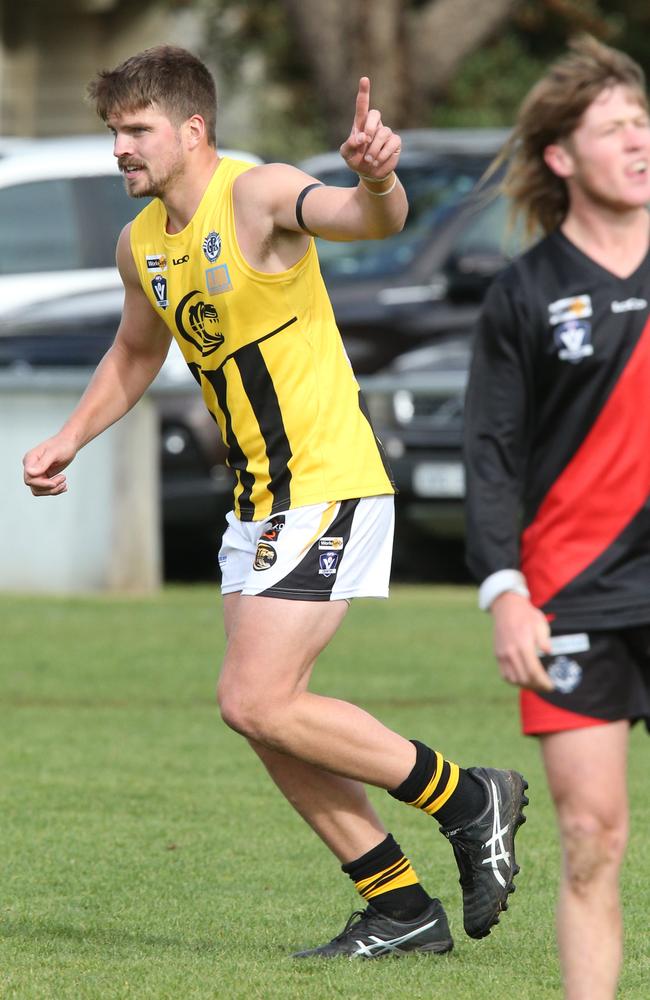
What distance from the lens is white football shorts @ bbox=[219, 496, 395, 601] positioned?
4902 mm

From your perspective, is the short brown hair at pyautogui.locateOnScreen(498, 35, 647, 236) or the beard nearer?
the short brown hair at pyautogui.locateOnScreen(498, 35, 647, 236)

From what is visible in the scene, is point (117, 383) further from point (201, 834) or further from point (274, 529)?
point (201, 834)

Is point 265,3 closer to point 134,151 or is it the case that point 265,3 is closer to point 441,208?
point 441,208

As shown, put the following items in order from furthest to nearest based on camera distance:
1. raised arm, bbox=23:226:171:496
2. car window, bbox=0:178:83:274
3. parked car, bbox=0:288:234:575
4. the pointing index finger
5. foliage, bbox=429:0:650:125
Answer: foliage, bbox=429:0:650:125 → car window, bbox=0:178:83:274 → parked car, bbox=0:288:234:575 → raised arm, bbox=23:226:171:496 → the pointing index finger

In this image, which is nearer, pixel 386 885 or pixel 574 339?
pixel 574 339

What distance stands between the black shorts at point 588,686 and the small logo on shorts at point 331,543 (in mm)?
1179

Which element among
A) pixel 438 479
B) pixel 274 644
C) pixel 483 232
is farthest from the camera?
pixel 483 232

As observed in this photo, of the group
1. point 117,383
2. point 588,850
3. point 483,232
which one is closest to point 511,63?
point 483,232

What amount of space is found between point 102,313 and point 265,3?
54.5ft

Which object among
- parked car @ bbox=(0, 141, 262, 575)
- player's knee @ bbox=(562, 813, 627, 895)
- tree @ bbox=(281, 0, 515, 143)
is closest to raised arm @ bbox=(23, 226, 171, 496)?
player's knee @ bbox=(562, 813, 627, 895)

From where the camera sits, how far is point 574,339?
3799mm

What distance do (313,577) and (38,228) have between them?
8.16 metres

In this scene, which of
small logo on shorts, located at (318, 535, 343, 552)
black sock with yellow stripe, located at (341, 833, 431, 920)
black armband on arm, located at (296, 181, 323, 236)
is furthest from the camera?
black sock with yellow stripe, located at (341, 833, 431, 920)

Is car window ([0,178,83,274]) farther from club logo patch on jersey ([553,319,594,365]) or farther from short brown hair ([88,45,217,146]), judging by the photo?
club logo patch on jersey ([553,319,594,365])
